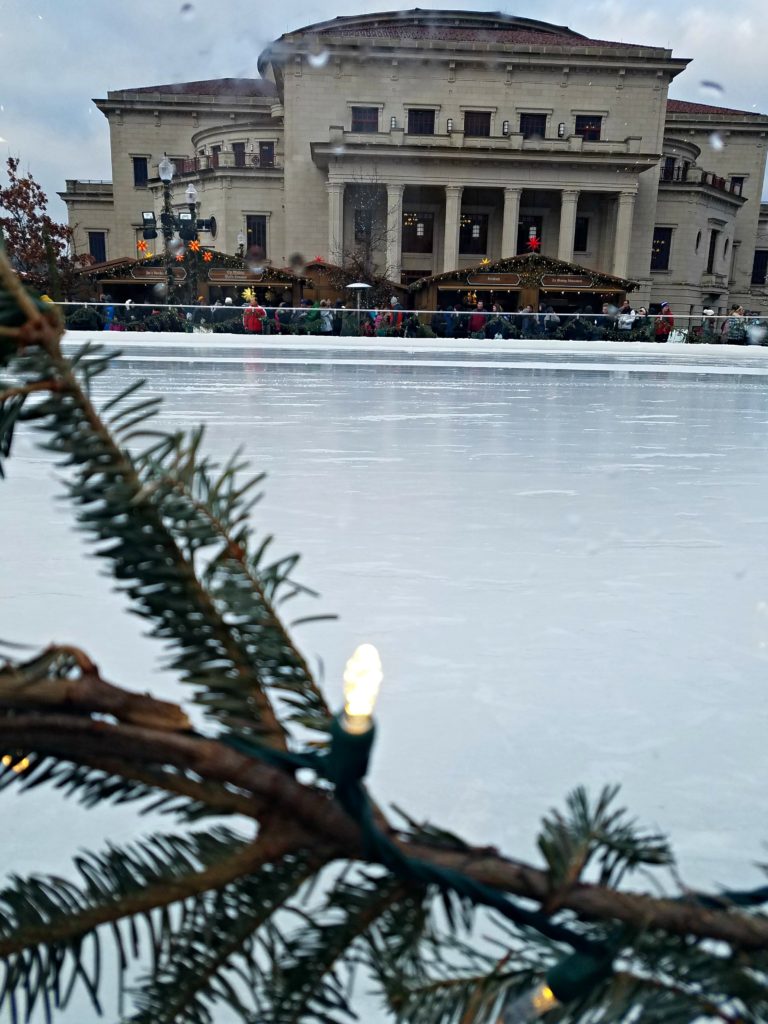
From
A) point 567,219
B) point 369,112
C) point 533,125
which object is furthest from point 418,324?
point 533,125

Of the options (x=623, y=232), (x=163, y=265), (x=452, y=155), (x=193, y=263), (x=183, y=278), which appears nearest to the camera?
(x=193, y=263)

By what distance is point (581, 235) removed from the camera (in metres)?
35.4

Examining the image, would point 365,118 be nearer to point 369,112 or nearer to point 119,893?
point 369,112

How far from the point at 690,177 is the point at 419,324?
2754cm

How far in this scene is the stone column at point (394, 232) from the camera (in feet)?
105

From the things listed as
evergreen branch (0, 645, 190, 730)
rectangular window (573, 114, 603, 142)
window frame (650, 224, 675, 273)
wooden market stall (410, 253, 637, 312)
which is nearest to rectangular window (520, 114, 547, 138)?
rectangular window (573, 114, 603, 142)

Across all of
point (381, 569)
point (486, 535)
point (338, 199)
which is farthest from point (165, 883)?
point (338, 199)

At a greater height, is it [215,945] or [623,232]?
[623,232]

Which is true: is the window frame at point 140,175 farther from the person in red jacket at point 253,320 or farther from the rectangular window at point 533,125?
the person in red jacket at point 253,320

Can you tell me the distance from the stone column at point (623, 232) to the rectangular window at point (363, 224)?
11.0 metres

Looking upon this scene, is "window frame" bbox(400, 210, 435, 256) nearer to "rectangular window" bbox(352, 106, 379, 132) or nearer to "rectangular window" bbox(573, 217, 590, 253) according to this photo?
"rectangular window" bbox(352, 106, 379, 132)

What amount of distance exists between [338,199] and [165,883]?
115 feet

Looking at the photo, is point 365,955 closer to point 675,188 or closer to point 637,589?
point 637,589

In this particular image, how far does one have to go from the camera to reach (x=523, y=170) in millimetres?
32438
